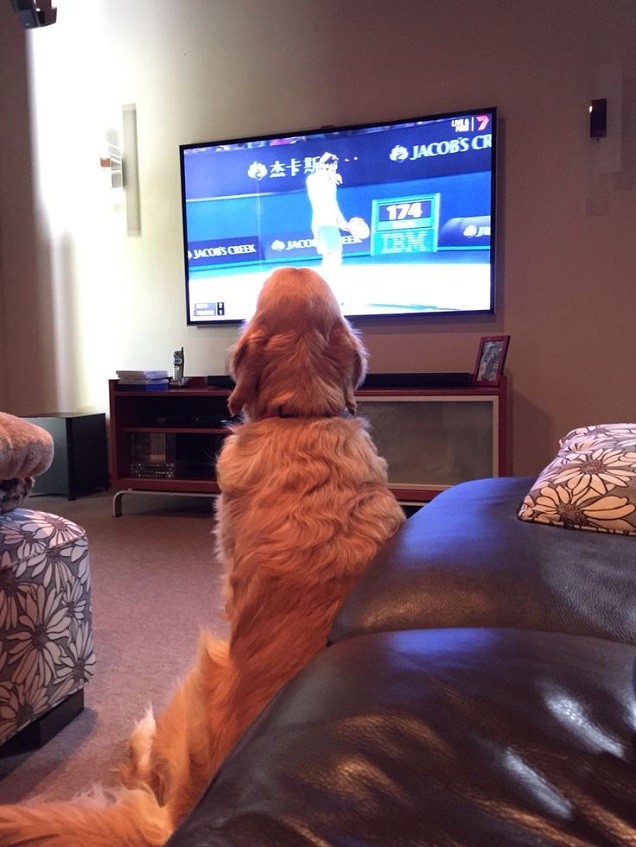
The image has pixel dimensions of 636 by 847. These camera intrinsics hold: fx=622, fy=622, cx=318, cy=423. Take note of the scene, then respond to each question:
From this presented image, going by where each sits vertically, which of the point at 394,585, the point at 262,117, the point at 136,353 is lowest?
the point at 394,585

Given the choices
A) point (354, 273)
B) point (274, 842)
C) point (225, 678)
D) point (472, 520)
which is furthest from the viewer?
point (354, 273)

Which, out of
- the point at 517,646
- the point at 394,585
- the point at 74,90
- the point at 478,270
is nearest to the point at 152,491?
the point at 478,270

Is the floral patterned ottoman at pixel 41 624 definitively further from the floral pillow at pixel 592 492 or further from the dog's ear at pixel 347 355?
the floral pillow at pixel 592 492

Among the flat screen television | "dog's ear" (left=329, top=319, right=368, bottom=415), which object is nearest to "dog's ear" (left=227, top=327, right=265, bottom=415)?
"dog's ear" (left=329, top=319, right=368, bottom=415)

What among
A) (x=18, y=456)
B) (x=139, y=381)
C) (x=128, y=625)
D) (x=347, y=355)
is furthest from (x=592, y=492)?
(x=139, y=381)

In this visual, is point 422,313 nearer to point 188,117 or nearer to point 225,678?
point 188,117

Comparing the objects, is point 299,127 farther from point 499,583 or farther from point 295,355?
point 499,583

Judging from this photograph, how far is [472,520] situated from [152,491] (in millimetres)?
2643

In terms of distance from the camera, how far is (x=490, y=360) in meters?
3.01

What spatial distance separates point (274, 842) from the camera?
0.88ft

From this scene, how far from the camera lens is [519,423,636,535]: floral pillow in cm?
91

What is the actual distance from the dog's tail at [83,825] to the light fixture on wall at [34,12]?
12.1ft

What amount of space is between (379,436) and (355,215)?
1199mm

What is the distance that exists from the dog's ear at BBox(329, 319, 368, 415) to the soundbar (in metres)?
1.82
